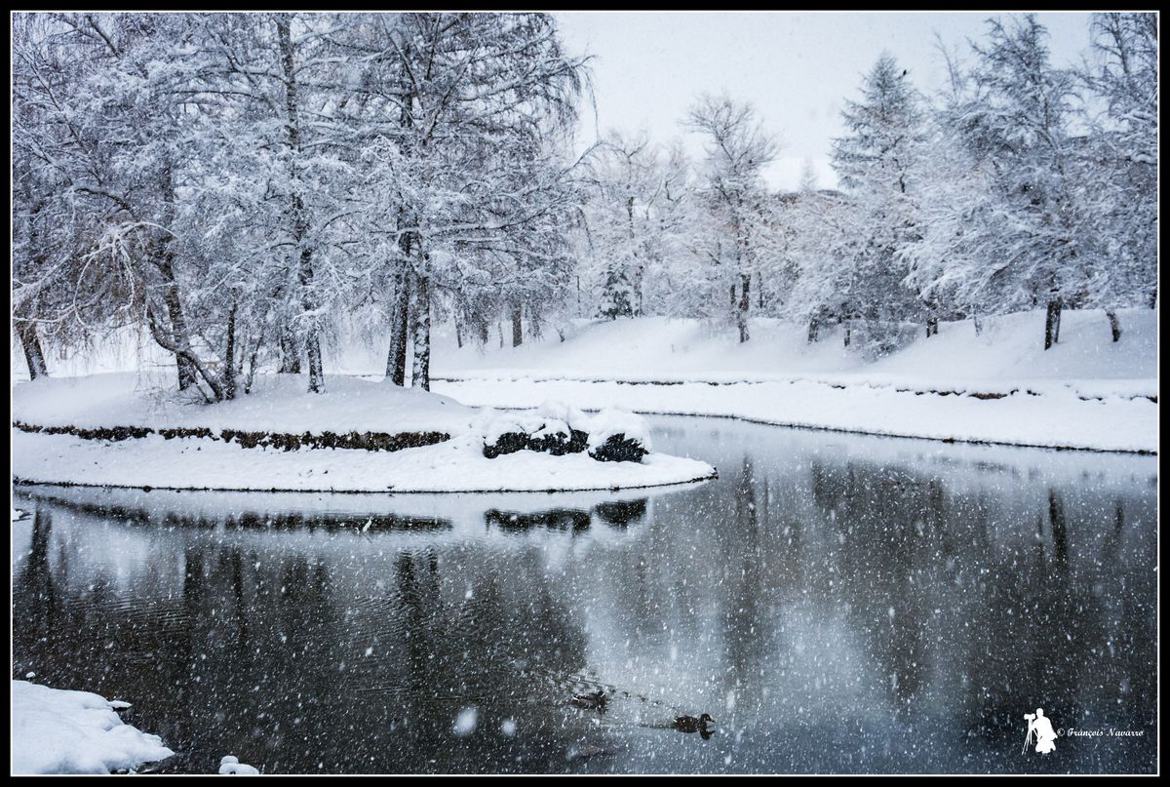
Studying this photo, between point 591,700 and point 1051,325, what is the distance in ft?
88.8

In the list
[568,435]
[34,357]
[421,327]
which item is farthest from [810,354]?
[34,357]

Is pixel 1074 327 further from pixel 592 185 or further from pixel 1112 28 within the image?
pixel 592 185

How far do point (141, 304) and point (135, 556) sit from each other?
24.8 feet

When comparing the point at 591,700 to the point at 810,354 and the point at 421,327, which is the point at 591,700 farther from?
the point at 810,354

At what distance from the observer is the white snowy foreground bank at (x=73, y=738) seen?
4664 mm

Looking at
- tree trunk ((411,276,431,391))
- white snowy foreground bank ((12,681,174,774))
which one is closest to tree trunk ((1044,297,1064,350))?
tree trunk ((411,276,431,391))

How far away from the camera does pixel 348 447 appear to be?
16500 millimetres

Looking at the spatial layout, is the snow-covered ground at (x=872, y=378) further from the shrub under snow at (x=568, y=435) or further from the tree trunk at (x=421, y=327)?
the tree trunk at (x=421, y=327)

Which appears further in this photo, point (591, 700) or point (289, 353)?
point (289, 353)

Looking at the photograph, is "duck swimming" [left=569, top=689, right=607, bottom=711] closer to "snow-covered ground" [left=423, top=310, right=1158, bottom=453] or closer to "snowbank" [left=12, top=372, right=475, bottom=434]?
"snowbank" [left=12, top=372, right=475, bottom=434]

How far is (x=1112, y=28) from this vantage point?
19172 mm

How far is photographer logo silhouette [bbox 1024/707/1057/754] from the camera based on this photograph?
4816mm

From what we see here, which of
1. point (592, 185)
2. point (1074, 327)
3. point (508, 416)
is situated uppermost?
point (592, 185)

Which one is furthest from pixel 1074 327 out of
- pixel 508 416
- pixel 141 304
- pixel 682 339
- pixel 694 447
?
pixel 141 304
